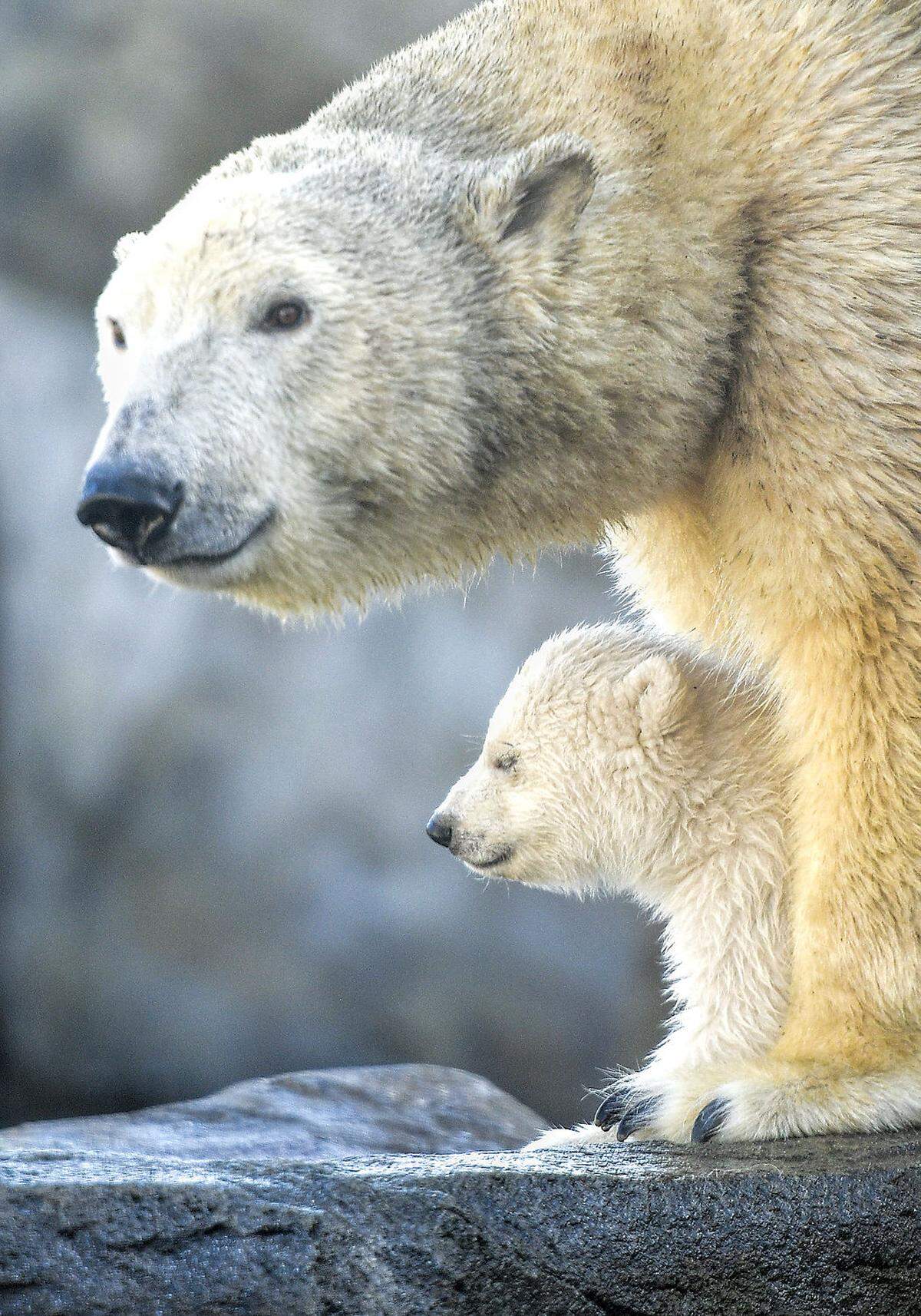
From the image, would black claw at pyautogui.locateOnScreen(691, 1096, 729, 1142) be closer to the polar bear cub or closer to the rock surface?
the polar bear cub

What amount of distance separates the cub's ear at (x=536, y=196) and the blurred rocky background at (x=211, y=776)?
3.54 m

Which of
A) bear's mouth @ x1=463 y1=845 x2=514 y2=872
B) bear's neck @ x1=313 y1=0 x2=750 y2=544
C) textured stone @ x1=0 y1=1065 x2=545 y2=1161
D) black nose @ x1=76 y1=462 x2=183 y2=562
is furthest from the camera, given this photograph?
textured stone @ x1=0 y1=1065 x2=545 y2=1161

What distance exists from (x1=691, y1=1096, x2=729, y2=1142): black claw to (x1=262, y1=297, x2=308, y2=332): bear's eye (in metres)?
1.21

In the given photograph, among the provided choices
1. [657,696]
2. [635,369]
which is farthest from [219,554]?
[657,696]

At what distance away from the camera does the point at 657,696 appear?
2.67m

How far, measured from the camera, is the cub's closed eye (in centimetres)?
218

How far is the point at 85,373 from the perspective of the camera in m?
5.77

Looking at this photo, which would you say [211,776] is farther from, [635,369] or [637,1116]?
[635,369]

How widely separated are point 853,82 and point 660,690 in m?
0.97

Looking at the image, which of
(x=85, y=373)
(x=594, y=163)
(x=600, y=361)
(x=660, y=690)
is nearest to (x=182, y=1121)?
(x=660, y=690)

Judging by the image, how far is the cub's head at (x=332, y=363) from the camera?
6.94 feet

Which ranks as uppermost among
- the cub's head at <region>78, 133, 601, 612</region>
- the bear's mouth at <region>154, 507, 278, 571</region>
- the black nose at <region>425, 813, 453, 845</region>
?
the cub's head at <region>78, 133, 601, 612</region>

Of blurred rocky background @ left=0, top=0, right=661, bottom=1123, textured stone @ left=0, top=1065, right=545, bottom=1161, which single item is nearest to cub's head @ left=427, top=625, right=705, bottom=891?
textured stone @ left=0, top=1065, right=545, bottom=1161

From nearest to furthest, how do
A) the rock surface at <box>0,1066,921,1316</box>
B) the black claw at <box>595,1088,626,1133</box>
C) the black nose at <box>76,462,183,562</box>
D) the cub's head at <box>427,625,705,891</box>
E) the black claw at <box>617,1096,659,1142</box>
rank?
the rock surface at <box>0,1066,921,1316</box>, the black nose at <box>76,462,183,562</box>, the black claw at <box>617,1096,659,1142</box>, the black claw at <box>595,1088,626,1133</box>, the cub's head at <box>427,625,705,891</box>
